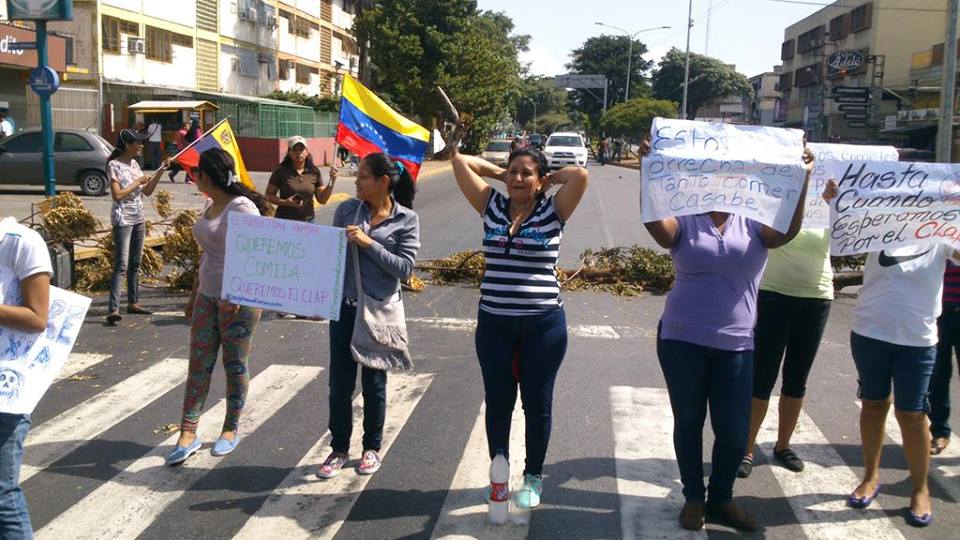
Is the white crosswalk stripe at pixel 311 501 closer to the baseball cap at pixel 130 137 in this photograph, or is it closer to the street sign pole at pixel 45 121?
the baseball cap at pixel 130 137

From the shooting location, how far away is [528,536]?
171 inches

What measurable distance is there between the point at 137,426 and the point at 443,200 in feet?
62.3

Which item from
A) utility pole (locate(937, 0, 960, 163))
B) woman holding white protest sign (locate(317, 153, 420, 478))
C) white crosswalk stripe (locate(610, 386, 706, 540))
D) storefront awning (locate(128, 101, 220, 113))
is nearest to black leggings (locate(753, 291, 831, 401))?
white crosswalk stripe (locate(610, 386, 706, 540))

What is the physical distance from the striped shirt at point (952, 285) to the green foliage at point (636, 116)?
54.0 meters

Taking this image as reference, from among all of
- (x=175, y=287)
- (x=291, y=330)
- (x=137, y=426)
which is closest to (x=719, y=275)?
(x=137, y=426)

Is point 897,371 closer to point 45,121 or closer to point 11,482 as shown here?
point 11,482

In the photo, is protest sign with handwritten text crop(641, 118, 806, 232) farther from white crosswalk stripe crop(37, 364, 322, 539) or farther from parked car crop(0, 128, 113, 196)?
parked car crop(0, 128, 113, 196)

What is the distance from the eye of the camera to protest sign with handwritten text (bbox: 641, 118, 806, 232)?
4.24m

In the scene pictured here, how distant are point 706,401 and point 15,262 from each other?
3161mm

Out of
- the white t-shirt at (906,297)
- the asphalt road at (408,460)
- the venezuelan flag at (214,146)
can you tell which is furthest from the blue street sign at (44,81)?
the white t-shirt at (906,297)

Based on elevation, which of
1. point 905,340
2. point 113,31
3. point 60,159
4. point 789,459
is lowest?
point 789,459

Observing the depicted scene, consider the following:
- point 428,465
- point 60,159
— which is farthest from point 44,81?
point 428,465

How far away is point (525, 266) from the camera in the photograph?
4.43 meters

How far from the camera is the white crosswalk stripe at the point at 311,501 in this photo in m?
4.38
